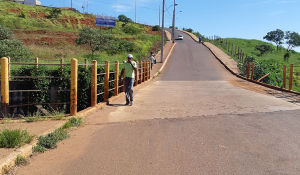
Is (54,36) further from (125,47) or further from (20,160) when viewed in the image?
(20,160)

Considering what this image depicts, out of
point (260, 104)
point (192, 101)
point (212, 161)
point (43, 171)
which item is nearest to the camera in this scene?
point (43, 171)

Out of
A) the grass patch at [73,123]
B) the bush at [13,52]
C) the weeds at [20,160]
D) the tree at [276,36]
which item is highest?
the tree at [276,36]

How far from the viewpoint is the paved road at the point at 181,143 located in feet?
13.2

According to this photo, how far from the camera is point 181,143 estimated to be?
5.09m

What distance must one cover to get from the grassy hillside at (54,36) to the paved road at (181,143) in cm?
2110

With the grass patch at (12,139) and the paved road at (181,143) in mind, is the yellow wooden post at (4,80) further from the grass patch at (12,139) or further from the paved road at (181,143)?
the grass patch at (12,139)

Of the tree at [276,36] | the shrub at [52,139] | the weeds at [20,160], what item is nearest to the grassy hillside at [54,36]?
the shrub at [52,139]

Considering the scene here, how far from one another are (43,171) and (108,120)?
122 inches

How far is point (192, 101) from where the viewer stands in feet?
32.7

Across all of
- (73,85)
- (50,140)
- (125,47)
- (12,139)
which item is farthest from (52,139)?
(125,47)

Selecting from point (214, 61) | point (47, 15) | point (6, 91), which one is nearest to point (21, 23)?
point (47, 15)

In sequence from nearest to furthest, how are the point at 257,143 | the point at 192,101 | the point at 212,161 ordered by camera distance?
the point at 212,161
the point at 257,143
the point at 192,101

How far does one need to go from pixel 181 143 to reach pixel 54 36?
42598 mm

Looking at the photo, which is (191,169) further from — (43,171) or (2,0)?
(2,0)
